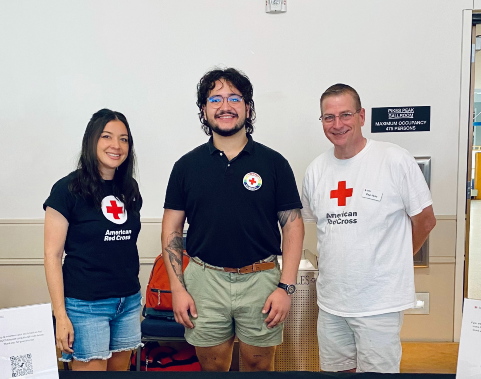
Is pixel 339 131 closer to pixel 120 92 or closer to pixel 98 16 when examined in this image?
pixel 120 92

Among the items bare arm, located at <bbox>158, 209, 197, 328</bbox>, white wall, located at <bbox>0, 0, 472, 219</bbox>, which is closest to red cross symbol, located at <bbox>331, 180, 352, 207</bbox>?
bare arm, located at <bbox>158, 209, 197, 328</bbox>

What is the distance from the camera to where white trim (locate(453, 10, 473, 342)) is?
266cm

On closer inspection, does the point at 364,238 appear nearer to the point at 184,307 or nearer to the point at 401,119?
the point at 184,307

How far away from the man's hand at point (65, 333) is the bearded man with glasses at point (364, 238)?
3.22ft

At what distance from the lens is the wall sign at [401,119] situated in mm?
2697

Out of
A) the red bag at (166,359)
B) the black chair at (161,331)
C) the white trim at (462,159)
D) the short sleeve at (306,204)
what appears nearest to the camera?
the short sleeve at (306,204)

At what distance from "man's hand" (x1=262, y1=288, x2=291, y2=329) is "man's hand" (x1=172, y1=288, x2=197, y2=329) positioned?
0.28 metres

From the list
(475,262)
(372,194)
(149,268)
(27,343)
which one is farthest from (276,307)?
(475,262)

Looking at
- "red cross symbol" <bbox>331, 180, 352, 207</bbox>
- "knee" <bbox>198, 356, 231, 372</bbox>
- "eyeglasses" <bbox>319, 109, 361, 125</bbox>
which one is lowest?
"knee" <bbox>198, 356, 231, 372</bbox>

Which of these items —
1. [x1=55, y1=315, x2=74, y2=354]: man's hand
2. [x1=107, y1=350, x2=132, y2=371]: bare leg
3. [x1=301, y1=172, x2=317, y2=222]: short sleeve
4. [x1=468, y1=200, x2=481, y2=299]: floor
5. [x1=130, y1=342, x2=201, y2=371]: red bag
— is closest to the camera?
[x1=55, y1=315, x2=74, y2=354]: man's hand

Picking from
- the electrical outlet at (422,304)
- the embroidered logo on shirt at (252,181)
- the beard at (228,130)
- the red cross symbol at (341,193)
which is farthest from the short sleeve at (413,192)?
the electrical outlet at (422,304)

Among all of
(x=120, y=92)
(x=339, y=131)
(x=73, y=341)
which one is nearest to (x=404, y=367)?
(x=339, y=131)

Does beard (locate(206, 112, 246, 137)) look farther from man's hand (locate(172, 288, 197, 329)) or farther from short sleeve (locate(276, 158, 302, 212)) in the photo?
man's hand (locate(172, 288, 197, 329))

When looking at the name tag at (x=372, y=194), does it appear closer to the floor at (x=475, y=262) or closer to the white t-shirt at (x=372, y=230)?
the white t-shirt at (x=372, y=230)
